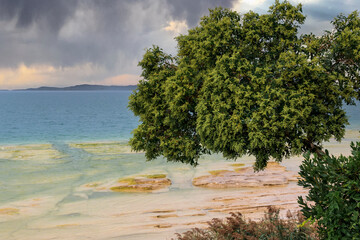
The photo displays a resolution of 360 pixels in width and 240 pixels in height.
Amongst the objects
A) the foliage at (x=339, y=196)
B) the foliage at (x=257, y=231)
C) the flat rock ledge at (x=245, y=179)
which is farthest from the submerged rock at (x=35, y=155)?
the foliage at (x=339, y=196)

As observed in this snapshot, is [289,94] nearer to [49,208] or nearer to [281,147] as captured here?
[281,147]

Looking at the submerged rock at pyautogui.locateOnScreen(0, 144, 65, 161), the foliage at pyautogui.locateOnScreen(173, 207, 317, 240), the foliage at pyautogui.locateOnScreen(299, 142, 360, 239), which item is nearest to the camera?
the foliage at pyautogui.locateOnScreen(299, 142, 360, 239)

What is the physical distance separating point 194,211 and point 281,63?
1239 centimetres

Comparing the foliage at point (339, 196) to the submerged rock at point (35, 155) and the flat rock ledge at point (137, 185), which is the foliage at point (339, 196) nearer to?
the flat rock ledge at point (137, 185)

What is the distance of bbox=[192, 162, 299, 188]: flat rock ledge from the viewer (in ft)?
102

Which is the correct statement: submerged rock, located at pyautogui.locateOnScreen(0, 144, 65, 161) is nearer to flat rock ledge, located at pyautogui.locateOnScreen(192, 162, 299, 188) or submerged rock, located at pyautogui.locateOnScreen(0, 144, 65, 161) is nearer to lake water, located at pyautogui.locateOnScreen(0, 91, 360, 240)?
lake water, located at pyautogui.locateOnScreen(0, 91, 360, 240)

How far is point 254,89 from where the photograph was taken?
16734 mm

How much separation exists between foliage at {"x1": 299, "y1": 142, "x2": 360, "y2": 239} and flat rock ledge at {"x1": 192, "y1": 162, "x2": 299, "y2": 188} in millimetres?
23344

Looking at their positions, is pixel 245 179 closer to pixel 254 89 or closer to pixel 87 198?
pixel 87 198

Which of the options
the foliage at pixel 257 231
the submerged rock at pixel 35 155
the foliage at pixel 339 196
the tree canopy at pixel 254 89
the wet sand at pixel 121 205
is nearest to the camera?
the foliage at pixel 339 196

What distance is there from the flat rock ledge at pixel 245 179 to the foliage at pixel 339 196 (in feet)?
76.6

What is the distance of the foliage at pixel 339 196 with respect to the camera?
7.37 metres

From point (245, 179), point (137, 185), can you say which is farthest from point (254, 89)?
point (137, 185)

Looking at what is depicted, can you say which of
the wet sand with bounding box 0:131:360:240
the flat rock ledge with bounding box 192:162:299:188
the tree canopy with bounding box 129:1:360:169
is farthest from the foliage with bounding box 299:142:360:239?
the flat rock ledge with bounding box 192:162:299:188
